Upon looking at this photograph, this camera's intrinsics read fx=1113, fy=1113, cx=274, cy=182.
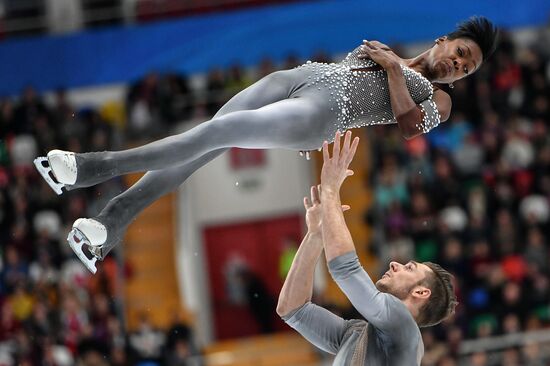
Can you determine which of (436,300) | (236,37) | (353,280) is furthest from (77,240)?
(236,37)

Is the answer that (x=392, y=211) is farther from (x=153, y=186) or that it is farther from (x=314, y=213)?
(x=314, y=213)

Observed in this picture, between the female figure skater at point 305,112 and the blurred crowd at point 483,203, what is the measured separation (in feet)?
18.9

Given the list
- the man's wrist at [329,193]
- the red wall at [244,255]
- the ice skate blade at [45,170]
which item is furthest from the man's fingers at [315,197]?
the red wall at [244,255]

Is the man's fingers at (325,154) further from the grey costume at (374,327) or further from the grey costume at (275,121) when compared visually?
the grey costume at (374,327)

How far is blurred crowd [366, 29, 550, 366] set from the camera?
Result: 13.1 meters

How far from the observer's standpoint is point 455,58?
6883 millimetres

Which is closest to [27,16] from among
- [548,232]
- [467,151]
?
[467,151]

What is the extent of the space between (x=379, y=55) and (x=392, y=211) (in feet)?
25.9

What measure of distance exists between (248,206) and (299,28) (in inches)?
115

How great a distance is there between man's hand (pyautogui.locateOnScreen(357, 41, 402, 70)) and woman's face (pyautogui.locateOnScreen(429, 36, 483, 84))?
27cm

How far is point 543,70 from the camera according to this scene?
54.1ft

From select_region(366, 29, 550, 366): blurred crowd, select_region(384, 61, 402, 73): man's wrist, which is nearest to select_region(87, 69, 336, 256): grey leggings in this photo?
select_region(384, 61, 402, 73): man's wrist

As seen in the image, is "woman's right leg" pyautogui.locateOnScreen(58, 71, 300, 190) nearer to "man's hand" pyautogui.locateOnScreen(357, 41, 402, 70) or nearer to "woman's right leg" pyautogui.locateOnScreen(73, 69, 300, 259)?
"woman's right leg" pyautogui.locateOnScreen(73, 69, 300, 259)

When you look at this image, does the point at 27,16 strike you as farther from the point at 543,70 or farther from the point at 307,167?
the point at 543,70
